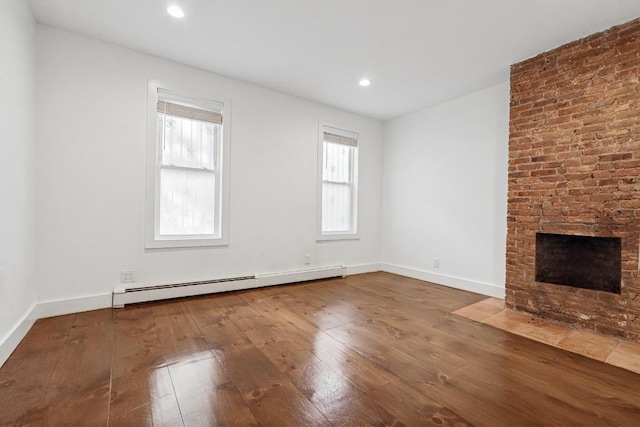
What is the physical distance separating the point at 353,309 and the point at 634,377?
2.11 meters

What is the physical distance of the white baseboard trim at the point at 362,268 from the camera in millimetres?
4836

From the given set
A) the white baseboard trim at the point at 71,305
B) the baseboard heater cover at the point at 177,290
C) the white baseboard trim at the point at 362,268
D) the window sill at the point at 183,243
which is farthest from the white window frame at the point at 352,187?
the white baseboard trim at the point at 71,305

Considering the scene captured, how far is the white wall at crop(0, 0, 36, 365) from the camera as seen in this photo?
1919mm

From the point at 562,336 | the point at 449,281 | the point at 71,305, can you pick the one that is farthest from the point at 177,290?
the point at 562,336

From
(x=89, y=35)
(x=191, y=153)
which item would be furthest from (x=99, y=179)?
(x=89, y=35)

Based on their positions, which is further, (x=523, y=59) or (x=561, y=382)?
(x=523, y=59)

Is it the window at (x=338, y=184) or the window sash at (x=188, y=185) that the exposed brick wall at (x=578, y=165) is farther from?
the window sash at (x=188, y=185)

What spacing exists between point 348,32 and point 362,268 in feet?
11.7

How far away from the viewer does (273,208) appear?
406 cm

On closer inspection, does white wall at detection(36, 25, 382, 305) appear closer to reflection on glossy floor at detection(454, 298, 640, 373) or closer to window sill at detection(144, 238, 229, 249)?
window sill at detection(144, 238, 229, 249)

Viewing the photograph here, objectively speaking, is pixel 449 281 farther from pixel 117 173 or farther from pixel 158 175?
pixel 117 173

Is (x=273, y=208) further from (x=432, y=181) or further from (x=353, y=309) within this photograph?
(x=432, y=181)

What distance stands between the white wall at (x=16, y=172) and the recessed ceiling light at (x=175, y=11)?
Result: 3.40 feet

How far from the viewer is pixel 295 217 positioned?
4273 millimetres
